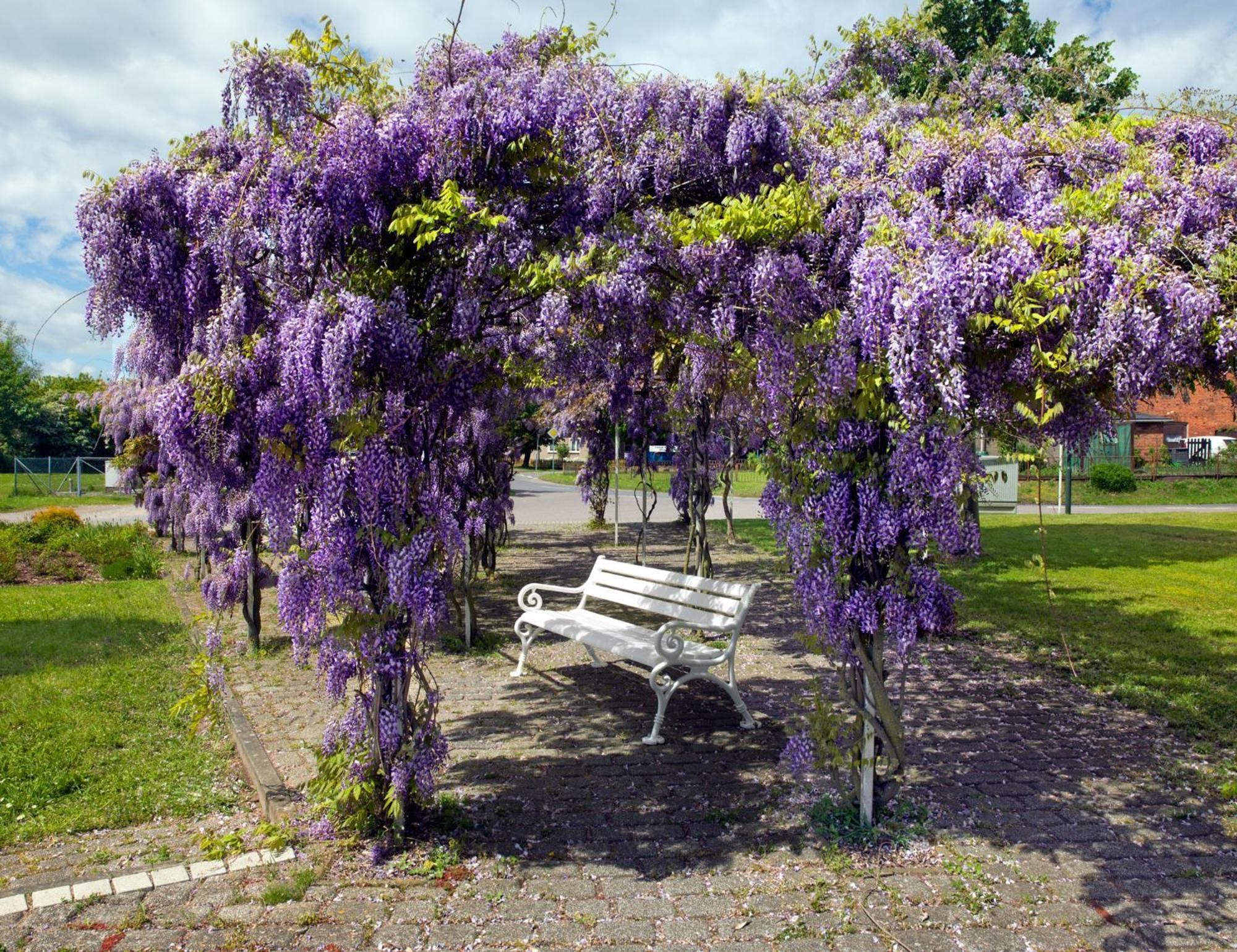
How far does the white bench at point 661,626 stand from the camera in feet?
18.2

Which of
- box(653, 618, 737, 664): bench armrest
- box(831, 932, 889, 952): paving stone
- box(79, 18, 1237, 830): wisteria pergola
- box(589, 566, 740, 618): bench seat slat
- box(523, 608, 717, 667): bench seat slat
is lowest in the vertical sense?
box(831, 932, 889, 952): paving stone

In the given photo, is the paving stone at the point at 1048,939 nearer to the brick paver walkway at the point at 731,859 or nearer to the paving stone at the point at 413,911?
the brick paver walkway at the point at 731,859

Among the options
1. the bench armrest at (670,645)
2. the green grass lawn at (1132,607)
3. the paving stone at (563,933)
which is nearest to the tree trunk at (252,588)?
the bench armrest at (670,645)

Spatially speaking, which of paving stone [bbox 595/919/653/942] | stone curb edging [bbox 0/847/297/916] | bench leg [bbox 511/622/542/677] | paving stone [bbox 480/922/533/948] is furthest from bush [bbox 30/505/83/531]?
paving stone [bbox 595/919/653/942]

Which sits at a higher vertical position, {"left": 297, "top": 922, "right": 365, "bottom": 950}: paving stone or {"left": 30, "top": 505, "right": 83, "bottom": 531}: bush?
{"left": 30, "top": 505, "right": 83, "bottom": 531}: bush

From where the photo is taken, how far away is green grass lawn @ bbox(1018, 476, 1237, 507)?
2511 cm

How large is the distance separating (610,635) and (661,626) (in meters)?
0.38

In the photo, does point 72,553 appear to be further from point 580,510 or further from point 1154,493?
point 1154,493

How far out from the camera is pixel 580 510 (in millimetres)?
24500

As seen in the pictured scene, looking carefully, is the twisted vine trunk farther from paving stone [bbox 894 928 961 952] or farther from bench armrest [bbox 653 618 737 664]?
paving stone [bbox 894 928 961 952]

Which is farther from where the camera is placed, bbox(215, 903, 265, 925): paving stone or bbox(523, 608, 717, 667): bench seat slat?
bbox(523, 608, 717, 667): bench seat slat

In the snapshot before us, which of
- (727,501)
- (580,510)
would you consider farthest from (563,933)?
(580,510)

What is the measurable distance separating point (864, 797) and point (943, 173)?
3164 mm

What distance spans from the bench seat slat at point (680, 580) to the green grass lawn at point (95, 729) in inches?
134
